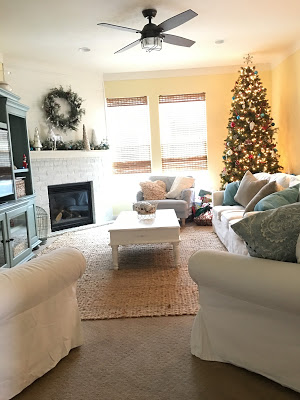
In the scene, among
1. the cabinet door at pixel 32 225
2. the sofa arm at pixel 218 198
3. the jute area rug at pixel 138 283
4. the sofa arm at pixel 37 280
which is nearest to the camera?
the sofa arm at pixel 37 280

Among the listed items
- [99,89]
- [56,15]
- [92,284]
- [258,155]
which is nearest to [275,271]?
[92,284]

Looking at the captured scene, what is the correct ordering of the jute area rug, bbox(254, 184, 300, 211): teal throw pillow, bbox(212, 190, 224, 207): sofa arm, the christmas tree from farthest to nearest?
1. the christmas tree
2. bbox(212, 190, 224, 207): sofa arm
3. bbox(254, 184, 300, 211): teal throw pillow
4. the jute area rug

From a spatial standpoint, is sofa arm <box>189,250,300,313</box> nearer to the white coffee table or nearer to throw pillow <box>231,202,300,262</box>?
throw pillow <box>231,202,300,262</box>

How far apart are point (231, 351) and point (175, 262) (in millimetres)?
1869

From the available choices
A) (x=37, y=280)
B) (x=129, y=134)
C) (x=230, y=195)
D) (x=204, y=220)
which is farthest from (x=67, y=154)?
(x=37, y=280)

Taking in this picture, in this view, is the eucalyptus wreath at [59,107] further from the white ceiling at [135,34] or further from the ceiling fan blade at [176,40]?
the ceiling fan blade at [176,40]

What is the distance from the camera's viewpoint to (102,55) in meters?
5.64

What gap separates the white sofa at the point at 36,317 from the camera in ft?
5.73

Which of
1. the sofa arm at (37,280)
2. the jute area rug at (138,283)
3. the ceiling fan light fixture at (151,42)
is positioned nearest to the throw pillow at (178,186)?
the jute area rug at (138,283)

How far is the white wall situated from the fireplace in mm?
902

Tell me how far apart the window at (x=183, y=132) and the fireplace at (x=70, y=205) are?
5.46 feet

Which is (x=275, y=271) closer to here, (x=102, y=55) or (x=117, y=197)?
(x=102, y=55)

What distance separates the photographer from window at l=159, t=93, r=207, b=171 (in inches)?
273

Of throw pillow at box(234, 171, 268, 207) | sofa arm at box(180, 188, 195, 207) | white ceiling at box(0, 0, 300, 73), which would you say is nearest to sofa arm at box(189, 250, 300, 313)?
throw pillow at box(234, 171, 268, 207)
